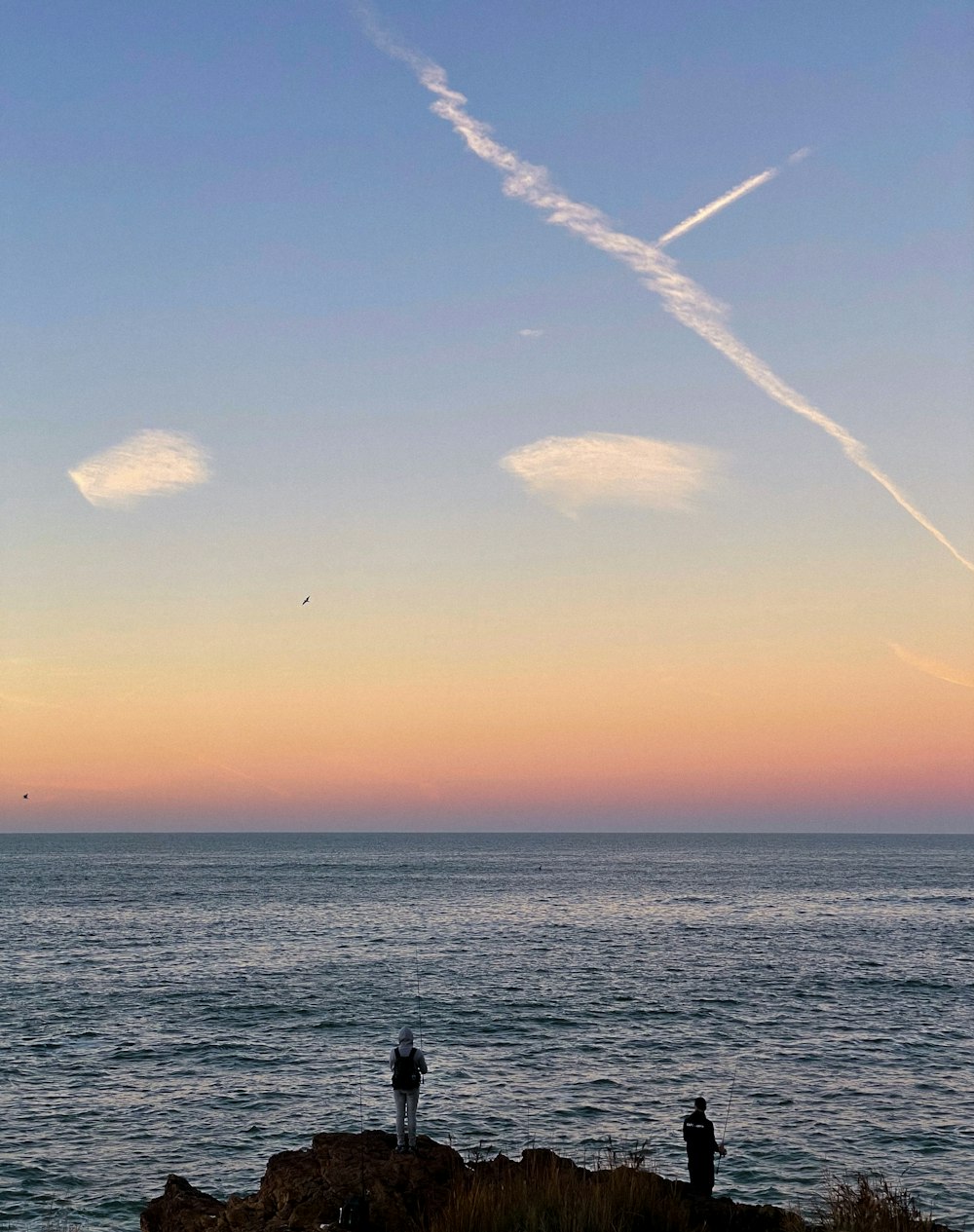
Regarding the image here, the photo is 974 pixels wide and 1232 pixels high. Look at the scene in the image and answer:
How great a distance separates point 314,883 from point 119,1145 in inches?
4579

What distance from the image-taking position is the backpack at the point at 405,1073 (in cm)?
1622

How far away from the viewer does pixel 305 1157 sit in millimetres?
16266

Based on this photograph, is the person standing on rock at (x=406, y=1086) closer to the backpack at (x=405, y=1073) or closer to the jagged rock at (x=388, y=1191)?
the backpack at (x=405, y=1073)

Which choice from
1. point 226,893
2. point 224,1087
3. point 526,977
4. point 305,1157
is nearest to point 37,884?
point 226,893

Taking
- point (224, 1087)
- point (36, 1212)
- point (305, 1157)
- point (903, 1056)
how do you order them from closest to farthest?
point (305, 1157) → point (36, 1212) → point (224, 1087) → point (903, 1056)

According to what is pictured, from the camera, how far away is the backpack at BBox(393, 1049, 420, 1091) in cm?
1622

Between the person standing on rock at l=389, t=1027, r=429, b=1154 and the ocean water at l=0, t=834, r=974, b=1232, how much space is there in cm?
802

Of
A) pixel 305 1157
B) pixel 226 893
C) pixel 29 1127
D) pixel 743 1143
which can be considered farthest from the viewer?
pixel 226 893

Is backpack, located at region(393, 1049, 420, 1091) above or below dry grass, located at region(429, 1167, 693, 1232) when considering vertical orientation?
above

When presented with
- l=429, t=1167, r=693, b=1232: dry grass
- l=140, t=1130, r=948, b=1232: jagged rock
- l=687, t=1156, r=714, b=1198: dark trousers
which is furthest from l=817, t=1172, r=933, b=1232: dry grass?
l=687, t=1156, r=714, b=1198: dark trousers

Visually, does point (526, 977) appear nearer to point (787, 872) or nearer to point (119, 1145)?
point (119, 1145)

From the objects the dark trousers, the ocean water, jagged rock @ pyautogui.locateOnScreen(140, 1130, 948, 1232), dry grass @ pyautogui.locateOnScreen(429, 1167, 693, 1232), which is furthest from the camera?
the ocean water

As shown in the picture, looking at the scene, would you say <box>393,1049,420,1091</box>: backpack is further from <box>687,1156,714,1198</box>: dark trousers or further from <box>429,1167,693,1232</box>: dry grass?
<box>687,1156,714,1198</box>: dark trousers

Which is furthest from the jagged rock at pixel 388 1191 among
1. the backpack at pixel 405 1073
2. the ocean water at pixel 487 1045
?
the ocean water at pixel 487 1045
